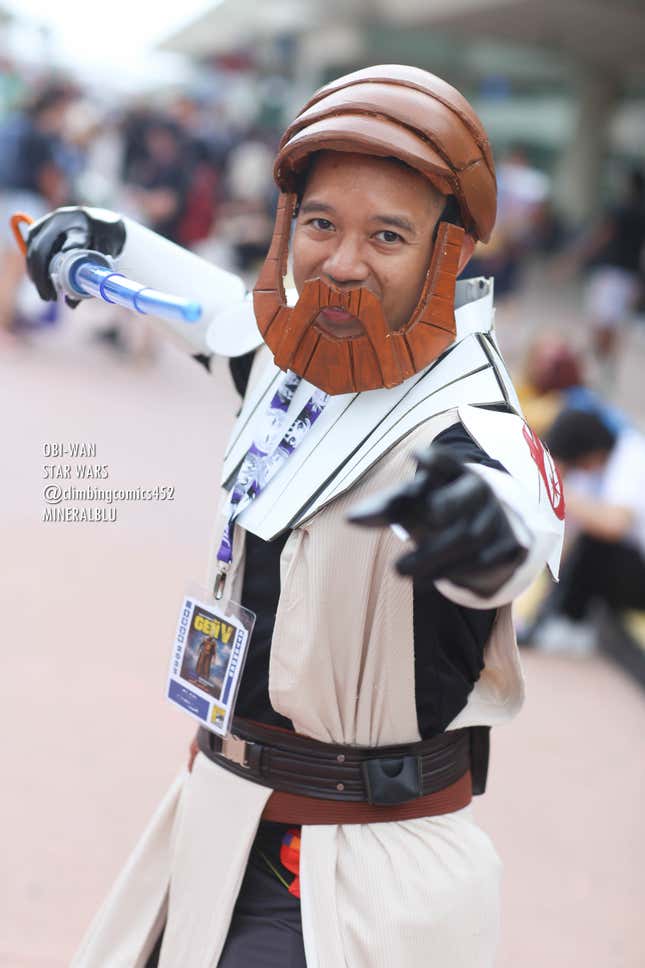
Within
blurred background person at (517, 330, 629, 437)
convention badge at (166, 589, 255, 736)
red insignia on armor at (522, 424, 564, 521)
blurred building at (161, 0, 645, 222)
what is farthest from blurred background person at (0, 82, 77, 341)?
blurred building at (161, 0, 645, 222)

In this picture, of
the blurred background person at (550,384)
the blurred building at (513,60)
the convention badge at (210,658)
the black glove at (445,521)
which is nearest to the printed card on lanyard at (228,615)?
the convention badge at (210,658)

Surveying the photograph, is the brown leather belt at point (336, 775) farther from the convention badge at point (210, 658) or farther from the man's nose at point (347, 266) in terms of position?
the man's nose at point (347, 266)

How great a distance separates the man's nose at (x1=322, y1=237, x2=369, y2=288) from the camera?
1710 mm

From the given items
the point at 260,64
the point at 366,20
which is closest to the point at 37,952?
the point at 366,20

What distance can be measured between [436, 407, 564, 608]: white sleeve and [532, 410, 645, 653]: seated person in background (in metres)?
3.22

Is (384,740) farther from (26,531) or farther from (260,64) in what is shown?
(260,64)

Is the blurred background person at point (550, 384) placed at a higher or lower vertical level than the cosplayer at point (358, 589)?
higher

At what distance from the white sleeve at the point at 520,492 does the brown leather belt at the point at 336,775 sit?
0.34 meters

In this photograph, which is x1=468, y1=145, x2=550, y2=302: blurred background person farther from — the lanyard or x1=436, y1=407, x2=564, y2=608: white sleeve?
x1=436, y1=407, x2=564, y2=608: white sleeve

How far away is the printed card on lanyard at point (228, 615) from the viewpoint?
1.84m

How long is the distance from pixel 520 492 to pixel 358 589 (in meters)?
0.32

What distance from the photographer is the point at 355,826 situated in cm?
181

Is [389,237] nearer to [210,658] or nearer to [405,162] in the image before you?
[405,162]

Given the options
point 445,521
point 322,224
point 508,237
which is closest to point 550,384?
point 508,237
